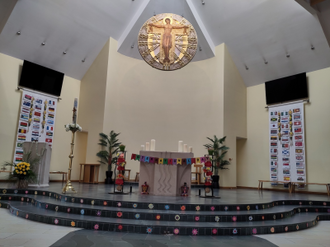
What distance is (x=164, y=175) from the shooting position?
24.9ft

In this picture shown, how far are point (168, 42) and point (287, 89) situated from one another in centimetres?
629

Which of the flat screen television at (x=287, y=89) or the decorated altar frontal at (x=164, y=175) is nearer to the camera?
the decorated altar frontal at (x=164, y=175)

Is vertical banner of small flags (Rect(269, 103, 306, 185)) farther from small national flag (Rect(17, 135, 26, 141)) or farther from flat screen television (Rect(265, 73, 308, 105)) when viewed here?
small national flag (Rect(17, 135, 26, 141))

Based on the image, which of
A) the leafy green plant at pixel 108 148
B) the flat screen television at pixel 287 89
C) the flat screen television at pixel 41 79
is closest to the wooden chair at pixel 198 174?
the leafy green plant at pixel 108 148

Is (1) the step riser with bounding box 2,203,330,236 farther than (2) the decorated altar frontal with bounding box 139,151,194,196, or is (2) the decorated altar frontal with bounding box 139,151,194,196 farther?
(2) the decorated altar frontal with bounding box 139,151,194,196

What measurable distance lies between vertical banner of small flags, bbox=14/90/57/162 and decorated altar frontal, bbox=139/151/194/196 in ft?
18.4

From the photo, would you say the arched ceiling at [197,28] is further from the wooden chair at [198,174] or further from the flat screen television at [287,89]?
the wooden chair at [198,174]

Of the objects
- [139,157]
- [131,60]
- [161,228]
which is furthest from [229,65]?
[161,228]

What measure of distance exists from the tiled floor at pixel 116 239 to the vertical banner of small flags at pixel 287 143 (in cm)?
669

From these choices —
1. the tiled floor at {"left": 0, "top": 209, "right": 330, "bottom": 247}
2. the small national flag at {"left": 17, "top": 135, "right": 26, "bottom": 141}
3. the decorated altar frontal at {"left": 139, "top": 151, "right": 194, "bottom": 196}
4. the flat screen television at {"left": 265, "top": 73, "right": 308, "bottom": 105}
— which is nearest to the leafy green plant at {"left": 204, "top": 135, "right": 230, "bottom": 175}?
the flat screen television at {"left": 265, "top": 73, "right": 308, "bottom": 105}

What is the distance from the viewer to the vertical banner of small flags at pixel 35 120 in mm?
10625

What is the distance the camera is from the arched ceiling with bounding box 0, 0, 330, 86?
10078mm

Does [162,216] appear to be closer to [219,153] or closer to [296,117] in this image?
[219,153]

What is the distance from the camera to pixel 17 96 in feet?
35.1
